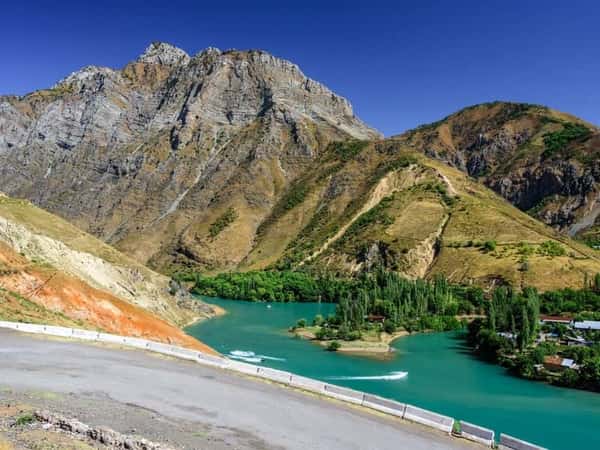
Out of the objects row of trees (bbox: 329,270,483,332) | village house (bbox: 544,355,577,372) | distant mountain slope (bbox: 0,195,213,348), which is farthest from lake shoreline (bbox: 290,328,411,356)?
distant mountain slope (bbox: 0,195,213,348)

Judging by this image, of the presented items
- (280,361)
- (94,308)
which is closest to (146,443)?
(94,308)

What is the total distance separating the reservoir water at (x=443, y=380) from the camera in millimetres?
50500

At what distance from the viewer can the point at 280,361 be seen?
75.1m

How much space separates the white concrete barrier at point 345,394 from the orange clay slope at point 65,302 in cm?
2292

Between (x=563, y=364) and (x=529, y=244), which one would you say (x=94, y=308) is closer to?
(x=563, y=364)

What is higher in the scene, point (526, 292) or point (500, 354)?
point (526, 292)

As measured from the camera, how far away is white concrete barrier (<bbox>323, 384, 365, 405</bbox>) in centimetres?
2377

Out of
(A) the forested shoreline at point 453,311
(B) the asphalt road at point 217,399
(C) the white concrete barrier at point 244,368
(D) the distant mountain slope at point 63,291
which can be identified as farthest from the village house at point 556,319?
(B) the asphalt road at point 217,399

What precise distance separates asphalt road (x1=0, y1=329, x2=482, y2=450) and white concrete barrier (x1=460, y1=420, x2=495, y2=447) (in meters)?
0.48

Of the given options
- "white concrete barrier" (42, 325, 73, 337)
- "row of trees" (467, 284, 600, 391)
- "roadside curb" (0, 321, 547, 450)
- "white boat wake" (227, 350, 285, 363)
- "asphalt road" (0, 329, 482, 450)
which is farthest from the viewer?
"white boat wake" (227, 350, 285, 363)

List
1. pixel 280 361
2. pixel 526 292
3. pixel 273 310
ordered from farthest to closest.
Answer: pixel 273 310 → pixel 526 292 → pixel 280 361

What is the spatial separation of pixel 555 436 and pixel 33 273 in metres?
45.5

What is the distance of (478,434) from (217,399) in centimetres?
985

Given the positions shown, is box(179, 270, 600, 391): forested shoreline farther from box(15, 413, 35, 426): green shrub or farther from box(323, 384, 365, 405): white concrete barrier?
box(15, 413, 35, 426): green shrub
